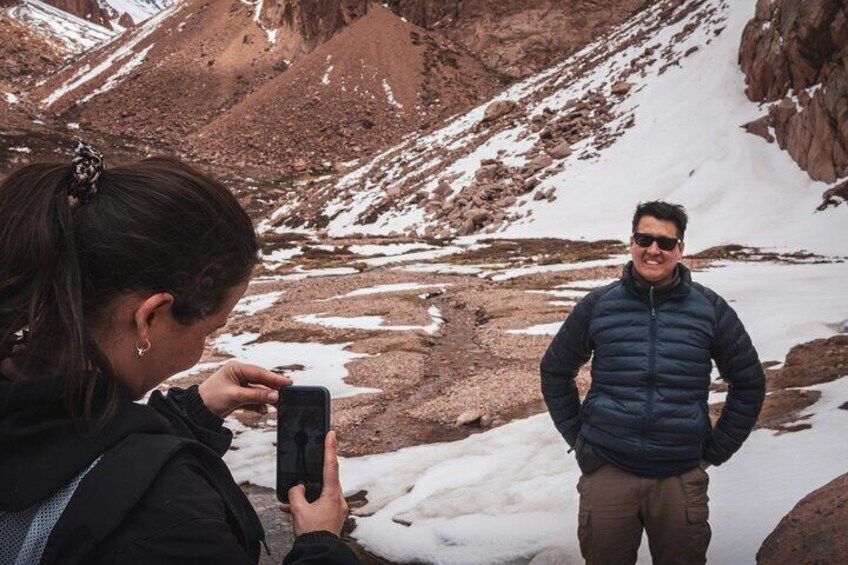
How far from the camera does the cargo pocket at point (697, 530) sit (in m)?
3.76

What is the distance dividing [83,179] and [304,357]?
11333 millimetres

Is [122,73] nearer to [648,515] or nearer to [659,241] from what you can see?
[659,241]

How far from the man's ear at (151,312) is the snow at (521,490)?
12.6 ft

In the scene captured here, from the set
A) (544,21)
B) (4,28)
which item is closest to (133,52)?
(4,28)

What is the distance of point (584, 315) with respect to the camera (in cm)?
407

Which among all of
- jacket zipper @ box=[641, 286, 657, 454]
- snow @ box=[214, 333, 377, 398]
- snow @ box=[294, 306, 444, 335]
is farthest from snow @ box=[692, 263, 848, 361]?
snow @ box=[294, 306, 444, 335]

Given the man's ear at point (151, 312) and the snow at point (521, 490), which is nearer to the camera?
the man's ear at point (151, 312)

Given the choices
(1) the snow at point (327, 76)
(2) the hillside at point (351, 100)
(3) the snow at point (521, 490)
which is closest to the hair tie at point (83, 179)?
(3) the snow at point (521, 490)

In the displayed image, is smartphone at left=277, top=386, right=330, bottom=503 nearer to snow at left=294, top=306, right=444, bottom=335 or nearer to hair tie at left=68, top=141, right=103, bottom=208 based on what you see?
hair tie at left=68, top=141, right=103, bottom=208

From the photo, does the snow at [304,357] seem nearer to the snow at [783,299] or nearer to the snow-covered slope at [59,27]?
the snow at [783,299]

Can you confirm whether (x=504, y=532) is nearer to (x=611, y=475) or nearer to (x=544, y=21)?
(x=611, y=475)

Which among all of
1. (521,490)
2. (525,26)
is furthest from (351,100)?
(521,490)

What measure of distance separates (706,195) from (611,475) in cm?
2780

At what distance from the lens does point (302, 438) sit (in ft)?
7.50
